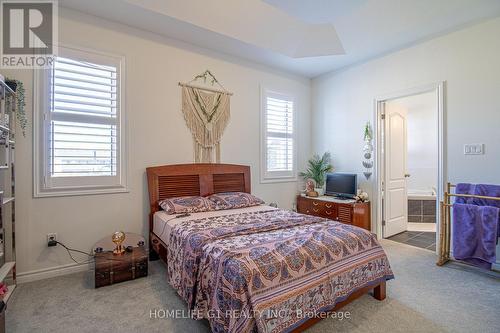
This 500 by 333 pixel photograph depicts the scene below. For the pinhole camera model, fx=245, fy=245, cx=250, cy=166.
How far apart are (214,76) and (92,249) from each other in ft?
9.15

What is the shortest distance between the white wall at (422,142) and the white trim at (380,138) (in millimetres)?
2414

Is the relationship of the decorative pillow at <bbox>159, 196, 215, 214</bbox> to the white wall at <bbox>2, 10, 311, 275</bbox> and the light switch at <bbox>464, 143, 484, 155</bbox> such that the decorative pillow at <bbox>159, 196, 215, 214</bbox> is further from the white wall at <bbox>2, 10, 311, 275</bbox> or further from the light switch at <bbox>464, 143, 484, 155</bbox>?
the light switch at <bbox>464, 143, 484, 155</bbox>

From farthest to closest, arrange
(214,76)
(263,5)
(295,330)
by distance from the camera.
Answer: (214,76), (263,5), (295,330)

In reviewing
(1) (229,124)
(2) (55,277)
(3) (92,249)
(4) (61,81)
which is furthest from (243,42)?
(2) (55,277)

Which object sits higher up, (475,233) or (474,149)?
(474,149)

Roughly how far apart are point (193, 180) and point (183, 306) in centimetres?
168

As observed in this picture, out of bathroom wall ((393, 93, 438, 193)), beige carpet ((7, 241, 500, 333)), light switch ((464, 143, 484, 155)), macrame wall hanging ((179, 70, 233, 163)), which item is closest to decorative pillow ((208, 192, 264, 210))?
macrame wall hanging ((179, 70, 233, 163))

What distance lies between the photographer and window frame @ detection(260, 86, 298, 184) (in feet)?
13.8

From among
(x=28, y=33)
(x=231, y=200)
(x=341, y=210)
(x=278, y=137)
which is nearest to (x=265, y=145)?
(x=278, y=137)

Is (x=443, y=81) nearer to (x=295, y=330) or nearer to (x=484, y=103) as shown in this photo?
(x=484, y=103)

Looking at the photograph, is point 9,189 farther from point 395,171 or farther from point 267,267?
point 395,171

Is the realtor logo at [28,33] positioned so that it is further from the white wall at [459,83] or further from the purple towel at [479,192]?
the purple towel at [479,192]

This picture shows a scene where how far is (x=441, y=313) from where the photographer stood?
1978mm

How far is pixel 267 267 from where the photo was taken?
4.99 feet
